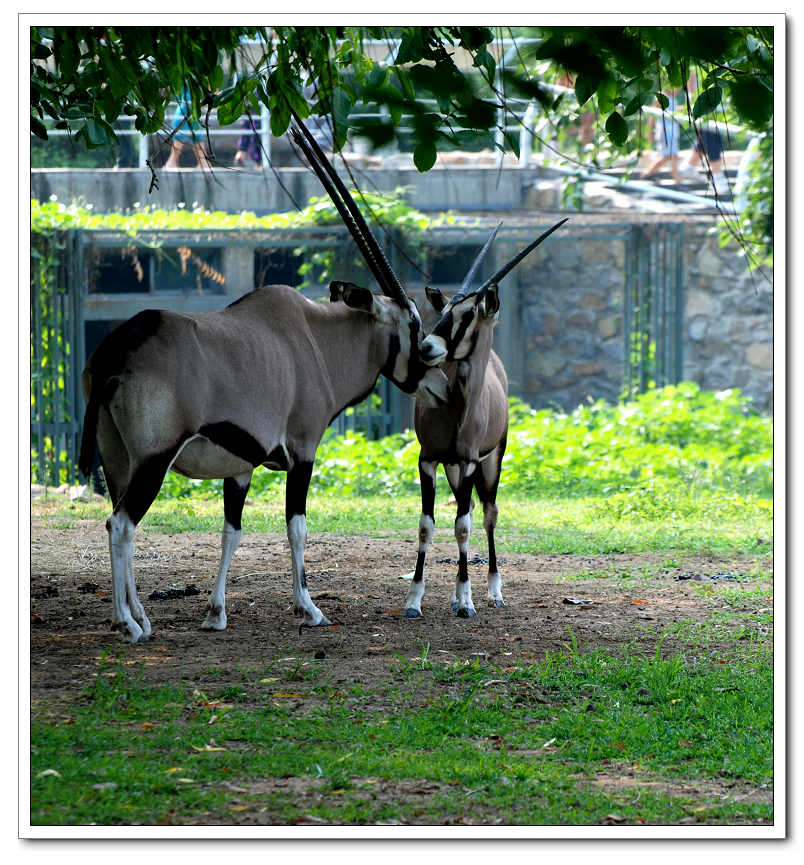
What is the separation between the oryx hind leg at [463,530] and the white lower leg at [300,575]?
678mm

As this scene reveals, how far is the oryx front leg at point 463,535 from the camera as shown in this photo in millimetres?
6066

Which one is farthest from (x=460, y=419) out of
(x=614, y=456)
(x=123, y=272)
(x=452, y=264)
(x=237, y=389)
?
(x=452, y=264)

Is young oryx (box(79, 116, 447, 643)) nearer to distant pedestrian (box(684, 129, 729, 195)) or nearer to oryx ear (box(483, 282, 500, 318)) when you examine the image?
oryx ear (box(483, 282, 500, 318))

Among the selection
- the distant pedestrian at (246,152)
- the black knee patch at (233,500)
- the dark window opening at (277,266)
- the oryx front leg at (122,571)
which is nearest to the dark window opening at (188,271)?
the dark window opening at (277,266)

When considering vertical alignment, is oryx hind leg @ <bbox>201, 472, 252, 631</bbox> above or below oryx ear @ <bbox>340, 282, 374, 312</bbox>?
below

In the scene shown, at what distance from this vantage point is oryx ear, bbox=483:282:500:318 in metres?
5.85

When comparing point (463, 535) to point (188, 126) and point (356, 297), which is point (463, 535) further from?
point (188, 126)

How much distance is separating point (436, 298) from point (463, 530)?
1.15 metres

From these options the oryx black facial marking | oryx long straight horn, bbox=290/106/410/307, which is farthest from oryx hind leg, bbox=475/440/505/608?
the oryx black facial marking

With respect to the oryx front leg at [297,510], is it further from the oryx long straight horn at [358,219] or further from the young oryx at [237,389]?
the oryx long straight horn at [358,219]

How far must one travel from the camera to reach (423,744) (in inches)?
170

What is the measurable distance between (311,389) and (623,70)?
94.2 inches

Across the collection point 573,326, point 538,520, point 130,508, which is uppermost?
point 573,326

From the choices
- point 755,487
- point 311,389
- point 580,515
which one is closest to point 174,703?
point 311,389
